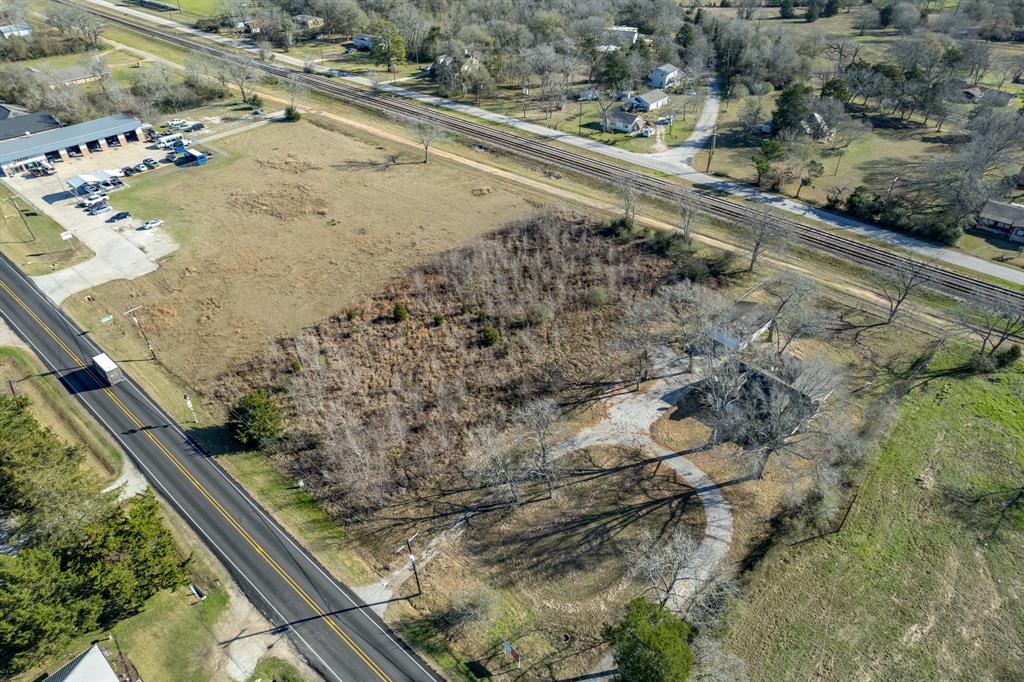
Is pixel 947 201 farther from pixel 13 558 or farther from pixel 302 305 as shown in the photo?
pixel 13 558

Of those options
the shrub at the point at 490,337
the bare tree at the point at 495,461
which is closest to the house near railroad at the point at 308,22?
the shrub at the point at 490,337

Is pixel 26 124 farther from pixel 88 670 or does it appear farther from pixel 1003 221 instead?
pixel 1003 221

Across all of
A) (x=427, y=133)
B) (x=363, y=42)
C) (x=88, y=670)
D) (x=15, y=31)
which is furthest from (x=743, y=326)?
(x=15, y=31)

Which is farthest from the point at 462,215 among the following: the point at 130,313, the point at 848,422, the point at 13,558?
the point at 13,558

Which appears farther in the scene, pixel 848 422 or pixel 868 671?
pixel 848 422

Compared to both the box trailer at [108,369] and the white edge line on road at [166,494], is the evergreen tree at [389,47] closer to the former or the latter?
the white edge line on road at [166,494]

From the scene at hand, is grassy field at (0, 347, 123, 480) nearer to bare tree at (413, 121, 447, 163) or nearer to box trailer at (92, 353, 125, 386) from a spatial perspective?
box trailer at (92, 353, 125, 386)
